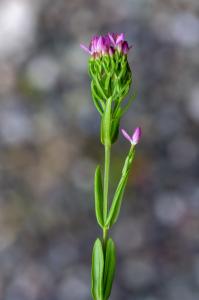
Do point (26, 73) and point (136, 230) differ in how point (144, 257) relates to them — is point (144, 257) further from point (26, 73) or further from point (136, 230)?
point (26, 73)

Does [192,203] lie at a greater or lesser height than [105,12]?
lesser

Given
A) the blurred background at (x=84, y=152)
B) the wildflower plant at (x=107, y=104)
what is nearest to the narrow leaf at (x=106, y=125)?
the wildflower plant at (x=107, y=104)

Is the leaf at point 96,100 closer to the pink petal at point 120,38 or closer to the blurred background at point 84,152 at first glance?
the pink petal at point 120,38

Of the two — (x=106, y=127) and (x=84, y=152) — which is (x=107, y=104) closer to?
(x=106, y=127)

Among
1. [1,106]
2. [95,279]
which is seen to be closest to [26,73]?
[1,106]

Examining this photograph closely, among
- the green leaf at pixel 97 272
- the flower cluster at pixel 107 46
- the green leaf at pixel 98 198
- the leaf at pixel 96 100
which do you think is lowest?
the green leaf at pixel 97 272

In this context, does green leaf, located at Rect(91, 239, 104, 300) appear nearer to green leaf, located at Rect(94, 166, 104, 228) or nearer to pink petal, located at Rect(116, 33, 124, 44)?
green leaf, located at Rect(94, 166, 104, 228)

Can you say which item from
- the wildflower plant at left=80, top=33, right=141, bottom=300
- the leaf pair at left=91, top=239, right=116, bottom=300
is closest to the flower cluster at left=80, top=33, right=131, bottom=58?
the wildflower plant at left=80, top=33, right=141, bottom=300

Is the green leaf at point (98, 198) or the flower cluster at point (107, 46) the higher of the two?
the flower cluster at point (107, 46)
